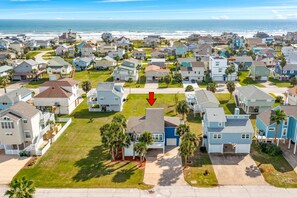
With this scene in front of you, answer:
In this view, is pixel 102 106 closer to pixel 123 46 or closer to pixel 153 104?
pixel 153 104

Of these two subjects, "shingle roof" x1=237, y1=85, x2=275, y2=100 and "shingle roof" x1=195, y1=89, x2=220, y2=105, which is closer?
"shingle roof" x1=195, y1=89, x2=220, y2=105

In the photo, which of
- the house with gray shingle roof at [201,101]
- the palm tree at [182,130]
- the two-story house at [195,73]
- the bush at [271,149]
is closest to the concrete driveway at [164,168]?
the palm tree at [182,130]

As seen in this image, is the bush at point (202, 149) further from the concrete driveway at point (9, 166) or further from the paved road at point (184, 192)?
the concrete driveway at point (9, 166)

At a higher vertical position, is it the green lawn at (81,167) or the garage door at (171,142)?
the garage door at (171,142)

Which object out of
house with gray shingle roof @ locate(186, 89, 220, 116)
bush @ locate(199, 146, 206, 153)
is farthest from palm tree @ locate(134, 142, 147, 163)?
house with gray shingle roof @ locate(186, 89, 220, 116)

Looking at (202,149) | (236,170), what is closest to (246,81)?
(202,149)

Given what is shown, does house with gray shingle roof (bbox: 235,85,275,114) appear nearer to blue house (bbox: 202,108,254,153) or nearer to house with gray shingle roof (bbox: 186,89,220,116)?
house with gray shingle roof (bbox: 186,89,220,116)
